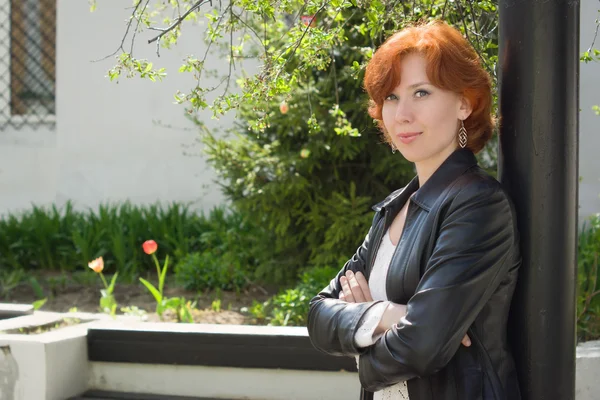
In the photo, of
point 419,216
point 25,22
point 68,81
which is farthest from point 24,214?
point 419,216

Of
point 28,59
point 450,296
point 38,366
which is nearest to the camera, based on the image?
point 450,296

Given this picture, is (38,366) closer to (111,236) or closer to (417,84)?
(417,84)

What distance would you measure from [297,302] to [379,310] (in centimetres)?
295

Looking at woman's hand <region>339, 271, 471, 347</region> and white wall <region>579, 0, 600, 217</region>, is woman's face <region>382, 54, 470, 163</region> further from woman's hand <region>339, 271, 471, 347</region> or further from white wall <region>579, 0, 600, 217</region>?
white wall <region>579, 0, 600, 217</region>

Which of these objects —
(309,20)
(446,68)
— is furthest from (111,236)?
(446,68)

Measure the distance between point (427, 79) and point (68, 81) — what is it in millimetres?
7461

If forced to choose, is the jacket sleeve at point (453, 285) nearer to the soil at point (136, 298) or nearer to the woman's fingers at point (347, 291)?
the woman's fingers at point (347, 291)

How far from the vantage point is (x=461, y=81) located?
191 centimetres

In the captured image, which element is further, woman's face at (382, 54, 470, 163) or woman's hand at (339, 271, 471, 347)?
woman's hand at (339, 271, 471, 347)

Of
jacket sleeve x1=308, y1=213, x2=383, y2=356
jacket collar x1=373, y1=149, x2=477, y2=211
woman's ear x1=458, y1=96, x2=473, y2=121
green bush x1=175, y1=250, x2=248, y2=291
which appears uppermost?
woman's ear x1=458, y1=96, x2=473, y2=121

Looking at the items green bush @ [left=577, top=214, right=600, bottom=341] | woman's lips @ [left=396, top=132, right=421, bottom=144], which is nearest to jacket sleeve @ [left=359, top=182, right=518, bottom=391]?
woman's lips @ [left=396, top=132, right=421, bottom=144]

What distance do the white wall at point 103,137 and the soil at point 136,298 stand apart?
166 cm

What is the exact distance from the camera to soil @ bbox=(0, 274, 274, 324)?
5340mm

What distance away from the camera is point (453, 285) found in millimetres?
1699
